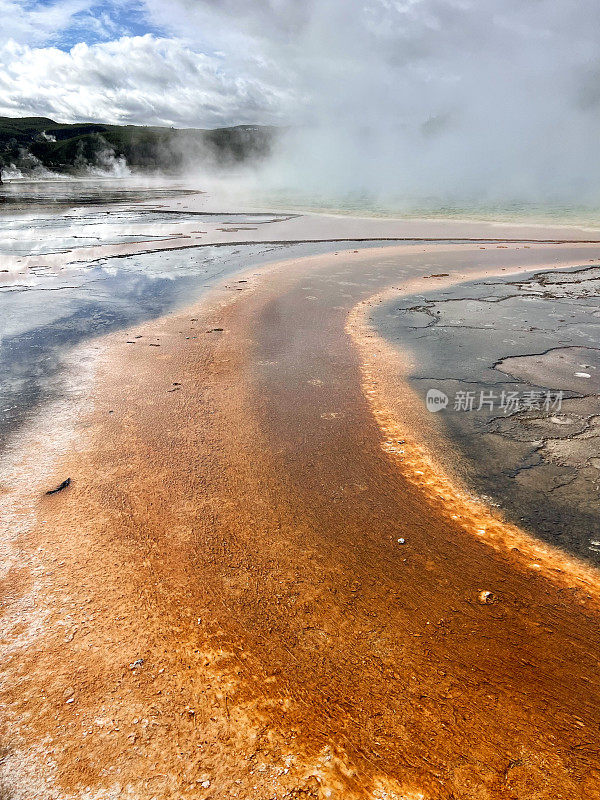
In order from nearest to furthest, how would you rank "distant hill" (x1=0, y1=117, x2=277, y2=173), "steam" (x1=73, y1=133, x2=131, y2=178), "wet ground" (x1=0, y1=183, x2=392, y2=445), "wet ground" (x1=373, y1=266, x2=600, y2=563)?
"wet ground" (x1=373, y1=266, x2=600, y2=563) → "wet ground" (x1=0, y1=183, x2=392, y2=445) → "steam" (x1=73, y1=133, x2=131, y2=178) → "distant hill" (x1=0, y1=117, x2=277, y2=173)

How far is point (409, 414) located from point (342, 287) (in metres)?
5.23

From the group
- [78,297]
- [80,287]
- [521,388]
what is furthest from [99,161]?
[521,388]

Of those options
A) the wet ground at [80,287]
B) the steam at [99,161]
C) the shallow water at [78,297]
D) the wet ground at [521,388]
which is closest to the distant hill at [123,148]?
the steam at [99,161]

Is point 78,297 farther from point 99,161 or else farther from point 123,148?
point 123,148

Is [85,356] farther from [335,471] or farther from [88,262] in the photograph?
[88,262]

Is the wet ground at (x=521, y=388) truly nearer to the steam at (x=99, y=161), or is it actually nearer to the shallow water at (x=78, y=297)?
the shallow water at (x=78, y=297)

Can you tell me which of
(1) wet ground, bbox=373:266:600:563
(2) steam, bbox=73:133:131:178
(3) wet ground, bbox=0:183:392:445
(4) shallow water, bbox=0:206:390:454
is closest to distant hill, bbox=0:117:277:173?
(2) steam, bbox=73:133:131:178

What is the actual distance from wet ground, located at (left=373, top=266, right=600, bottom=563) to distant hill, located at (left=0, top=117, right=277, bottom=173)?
302 ft

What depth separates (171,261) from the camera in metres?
11.6

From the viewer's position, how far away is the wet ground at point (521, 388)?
3.24 metres

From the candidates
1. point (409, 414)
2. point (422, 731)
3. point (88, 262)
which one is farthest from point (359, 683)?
point (88, 262)

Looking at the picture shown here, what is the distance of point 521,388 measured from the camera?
4.84m

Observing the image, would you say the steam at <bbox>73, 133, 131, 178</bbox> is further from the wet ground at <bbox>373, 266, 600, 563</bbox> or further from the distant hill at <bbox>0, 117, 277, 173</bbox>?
the wet ground at <bbox>373, 266, 600, 563</bbox>

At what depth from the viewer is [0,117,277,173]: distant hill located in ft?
303
